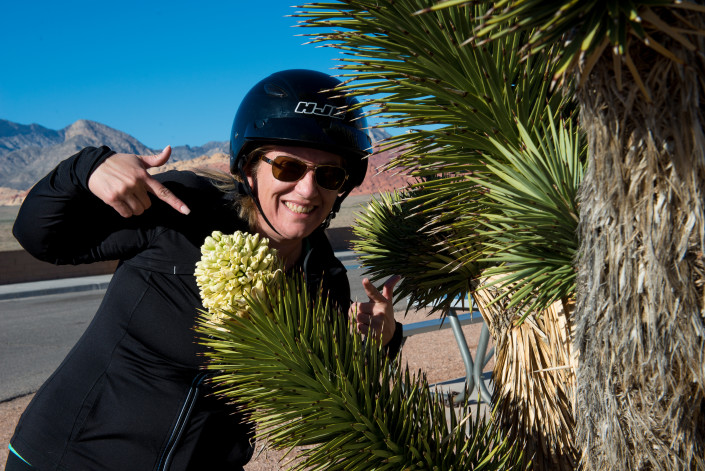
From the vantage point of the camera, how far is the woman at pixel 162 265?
5.90 feet

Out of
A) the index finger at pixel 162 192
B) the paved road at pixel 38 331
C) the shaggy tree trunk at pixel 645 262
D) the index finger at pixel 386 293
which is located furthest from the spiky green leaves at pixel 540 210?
the paved road at pixel 38 331

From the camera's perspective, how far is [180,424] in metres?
1.85

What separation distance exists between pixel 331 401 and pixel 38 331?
10055 mm

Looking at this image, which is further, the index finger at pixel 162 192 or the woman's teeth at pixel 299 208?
the woman's teeth at pixel 299 208

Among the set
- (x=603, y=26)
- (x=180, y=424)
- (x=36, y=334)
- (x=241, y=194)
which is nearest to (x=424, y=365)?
(x=241, y=194)

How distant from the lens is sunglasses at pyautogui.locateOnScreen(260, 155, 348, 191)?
207cm

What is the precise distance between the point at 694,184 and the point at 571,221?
25 cm

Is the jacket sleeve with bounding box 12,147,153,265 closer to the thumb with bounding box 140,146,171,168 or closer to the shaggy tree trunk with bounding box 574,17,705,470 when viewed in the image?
the thumb with bounding box 140,146,171,168

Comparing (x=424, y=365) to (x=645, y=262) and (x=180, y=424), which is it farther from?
(x=645, y=262)

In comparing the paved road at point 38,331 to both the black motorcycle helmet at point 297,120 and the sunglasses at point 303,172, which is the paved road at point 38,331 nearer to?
the black motorcycle helmet at point 297,120

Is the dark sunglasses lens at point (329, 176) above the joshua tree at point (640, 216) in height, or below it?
above

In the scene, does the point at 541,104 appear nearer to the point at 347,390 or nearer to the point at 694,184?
the point at 694,184

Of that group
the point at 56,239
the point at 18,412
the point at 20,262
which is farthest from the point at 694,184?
the point at 20,262

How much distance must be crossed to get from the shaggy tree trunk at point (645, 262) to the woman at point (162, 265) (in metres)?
0.91
